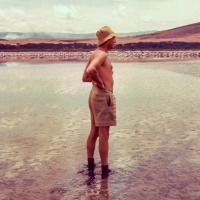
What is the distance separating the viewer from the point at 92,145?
6.91 m

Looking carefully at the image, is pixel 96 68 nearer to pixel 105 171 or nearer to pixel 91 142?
pixel 91 142

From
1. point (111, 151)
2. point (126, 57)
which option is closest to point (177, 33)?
point (126, 57)

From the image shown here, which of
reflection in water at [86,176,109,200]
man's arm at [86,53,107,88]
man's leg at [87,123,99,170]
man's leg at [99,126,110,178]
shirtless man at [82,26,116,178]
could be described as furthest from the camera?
man's leg at [87,123,99,170]

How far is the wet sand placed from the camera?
600 cm

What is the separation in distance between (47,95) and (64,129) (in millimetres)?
7102

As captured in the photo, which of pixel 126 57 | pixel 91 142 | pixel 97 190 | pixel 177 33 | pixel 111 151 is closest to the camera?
pixel 97 190

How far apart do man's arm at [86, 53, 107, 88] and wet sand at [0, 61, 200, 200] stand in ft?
4.44

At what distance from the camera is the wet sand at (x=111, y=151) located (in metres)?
6.00

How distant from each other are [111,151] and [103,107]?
→ 1.78 m

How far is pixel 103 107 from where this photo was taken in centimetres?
645

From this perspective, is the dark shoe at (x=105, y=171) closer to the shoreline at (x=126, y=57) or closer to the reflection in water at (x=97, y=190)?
the reflection in water at (x=97, y=190)

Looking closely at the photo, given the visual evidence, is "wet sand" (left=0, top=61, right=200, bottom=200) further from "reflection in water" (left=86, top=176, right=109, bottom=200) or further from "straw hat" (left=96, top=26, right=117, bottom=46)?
"straw hat" (left=96, top=26, right=117, bottom=46)

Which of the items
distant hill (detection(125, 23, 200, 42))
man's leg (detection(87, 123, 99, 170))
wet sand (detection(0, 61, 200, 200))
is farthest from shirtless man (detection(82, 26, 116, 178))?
distant hill (detection(125, 23, 200, 42))

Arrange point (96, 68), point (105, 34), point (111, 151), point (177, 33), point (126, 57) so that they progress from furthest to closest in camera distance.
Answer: point (177, 33) → point (126, 57) → point (111, 151) → point (105, 34) → point (96, 68)
